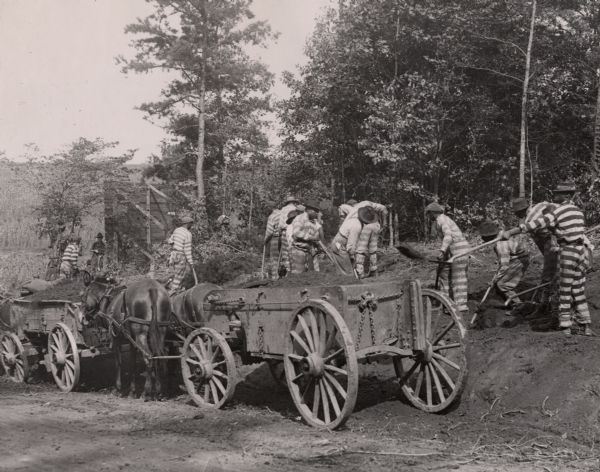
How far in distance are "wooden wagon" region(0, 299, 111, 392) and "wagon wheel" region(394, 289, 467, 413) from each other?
4761 mm

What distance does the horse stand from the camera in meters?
9.20

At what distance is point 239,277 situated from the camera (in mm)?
18547

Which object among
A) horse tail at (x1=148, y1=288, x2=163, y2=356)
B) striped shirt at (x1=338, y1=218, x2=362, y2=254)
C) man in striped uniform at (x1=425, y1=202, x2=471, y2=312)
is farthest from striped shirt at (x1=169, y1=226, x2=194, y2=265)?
man in striped uniform at (x1=425, y1=202, x2=471, y2=312)

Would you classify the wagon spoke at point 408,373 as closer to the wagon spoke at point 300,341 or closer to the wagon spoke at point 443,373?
the wagon spoke at point 443,373

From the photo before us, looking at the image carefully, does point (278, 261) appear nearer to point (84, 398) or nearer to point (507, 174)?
point (84, 398)

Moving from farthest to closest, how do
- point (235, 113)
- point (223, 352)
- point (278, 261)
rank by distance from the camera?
point (235, 113) → point (278, 261) → point (223, 352)

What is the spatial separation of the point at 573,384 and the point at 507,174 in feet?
42.8

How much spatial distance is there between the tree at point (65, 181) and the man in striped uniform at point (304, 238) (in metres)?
12.8

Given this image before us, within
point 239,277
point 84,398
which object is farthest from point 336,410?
point 239,277

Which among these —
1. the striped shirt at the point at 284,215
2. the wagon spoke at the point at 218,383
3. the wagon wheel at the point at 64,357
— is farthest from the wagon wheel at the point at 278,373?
the striped shirt at the point at 284,215

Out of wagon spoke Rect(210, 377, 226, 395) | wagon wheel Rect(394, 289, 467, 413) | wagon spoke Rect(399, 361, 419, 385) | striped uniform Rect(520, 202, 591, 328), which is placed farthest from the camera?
striped uniform Rect(520, 202, 591, 328)

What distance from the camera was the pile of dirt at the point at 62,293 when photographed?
10.8 meters

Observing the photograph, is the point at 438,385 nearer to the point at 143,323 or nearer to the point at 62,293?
the point at 143,323

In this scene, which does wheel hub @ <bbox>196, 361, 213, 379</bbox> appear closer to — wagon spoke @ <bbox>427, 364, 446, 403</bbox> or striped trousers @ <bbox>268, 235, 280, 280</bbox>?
wagon spoke @ <bbox>427, 364, 446, 403</bbox>
